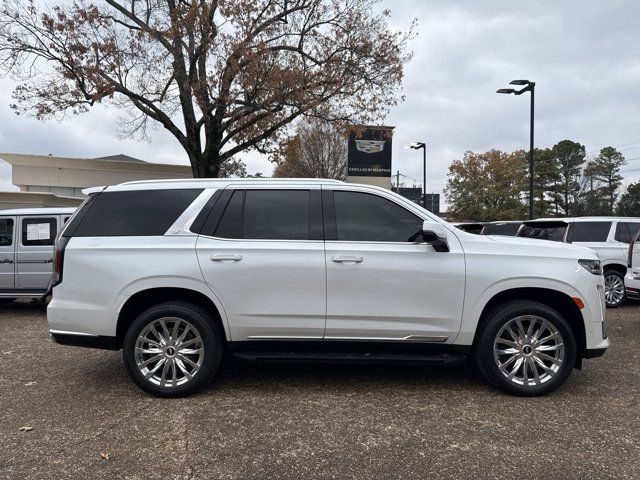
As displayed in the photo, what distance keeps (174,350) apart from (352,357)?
160cm

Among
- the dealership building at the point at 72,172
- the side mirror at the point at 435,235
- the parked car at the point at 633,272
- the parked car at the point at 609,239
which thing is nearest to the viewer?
the side mirror at the point at 435,235

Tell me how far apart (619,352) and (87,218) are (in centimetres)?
625

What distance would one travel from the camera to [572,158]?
58.5 metres

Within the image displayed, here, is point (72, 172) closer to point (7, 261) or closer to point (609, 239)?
point (7, 261)

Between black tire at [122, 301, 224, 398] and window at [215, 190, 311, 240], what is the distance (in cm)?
79

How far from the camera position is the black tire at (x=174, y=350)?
4312 millimetres

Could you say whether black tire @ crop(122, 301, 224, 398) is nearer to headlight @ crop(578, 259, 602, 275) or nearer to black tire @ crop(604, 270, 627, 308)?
headlight @ crop(578, 259, 602, 275)

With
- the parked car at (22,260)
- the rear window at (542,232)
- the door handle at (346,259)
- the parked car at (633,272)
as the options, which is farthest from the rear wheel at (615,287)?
the parked car at (22,260)

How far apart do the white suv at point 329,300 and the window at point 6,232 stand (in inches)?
211

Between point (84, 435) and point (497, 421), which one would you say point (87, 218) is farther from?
point (497, 421)

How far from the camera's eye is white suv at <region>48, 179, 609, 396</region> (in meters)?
4.31

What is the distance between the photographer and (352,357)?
432 centimetres

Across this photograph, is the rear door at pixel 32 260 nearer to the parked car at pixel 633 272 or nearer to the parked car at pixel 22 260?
the parked car at pixel 22 260

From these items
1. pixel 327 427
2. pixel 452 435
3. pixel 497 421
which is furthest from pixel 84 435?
pixel 497 421
